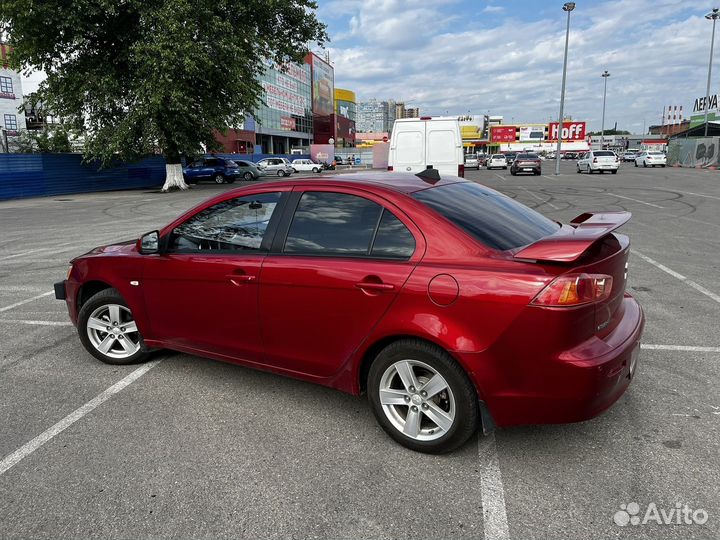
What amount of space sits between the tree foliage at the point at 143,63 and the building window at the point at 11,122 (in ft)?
110

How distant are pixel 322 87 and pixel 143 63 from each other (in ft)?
256

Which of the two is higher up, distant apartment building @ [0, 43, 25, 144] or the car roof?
distant apartment building @ [0, 43, 25, 144]

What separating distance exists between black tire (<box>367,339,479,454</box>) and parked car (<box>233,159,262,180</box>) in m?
35.6

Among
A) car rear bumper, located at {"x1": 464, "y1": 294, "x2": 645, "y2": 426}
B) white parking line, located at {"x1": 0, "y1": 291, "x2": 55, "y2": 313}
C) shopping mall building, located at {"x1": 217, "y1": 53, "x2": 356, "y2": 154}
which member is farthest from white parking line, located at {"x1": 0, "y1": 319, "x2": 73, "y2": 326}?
shopping mall building, located at {"x1": 217, "y1": 53, "x2": 356, "y2": 154}

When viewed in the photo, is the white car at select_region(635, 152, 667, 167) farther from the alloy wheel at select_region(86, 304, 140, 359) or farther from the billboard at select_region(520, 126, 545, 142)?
the billboard at select_region(520, 126, 545, 142)

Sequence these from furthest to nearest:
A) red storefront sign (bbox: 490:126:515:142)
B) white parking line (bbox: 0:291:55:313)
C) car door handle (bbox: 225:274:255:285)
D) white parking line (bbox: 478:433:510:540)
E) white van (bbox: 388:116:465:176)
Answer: red storefront sign (bbox: 490:126:515:142)
white van (bbox: 388:116:465:176)
white parking line (bbox: 0:291:55:313)
car door handle (bbox: 225:274:255:285)
white parking line (bbox: 478:433:510:540)

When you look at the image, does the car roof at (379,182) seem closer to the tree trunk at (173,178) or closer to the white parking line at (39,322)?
the white parking line at (39,322)

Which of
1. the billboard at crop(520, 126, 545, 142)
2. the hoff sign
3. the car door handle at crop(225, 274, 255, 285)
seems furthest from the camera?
the billboard at crop(520, 126, 545, 142)

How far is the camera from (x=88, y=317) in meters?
4.32

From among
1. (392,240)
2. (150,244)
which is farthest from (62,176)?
(392,240)

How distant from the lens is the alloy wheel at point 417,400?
9.29 feet

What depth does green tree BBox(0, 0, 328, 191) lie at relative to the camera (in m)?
21.9

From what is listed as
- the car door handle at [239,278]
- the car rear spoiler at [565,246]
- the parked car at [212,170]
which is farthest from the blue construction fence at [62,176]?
the car rear spoiler at [565,246]

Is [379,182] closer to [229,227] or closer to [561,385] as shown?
[229,227]
